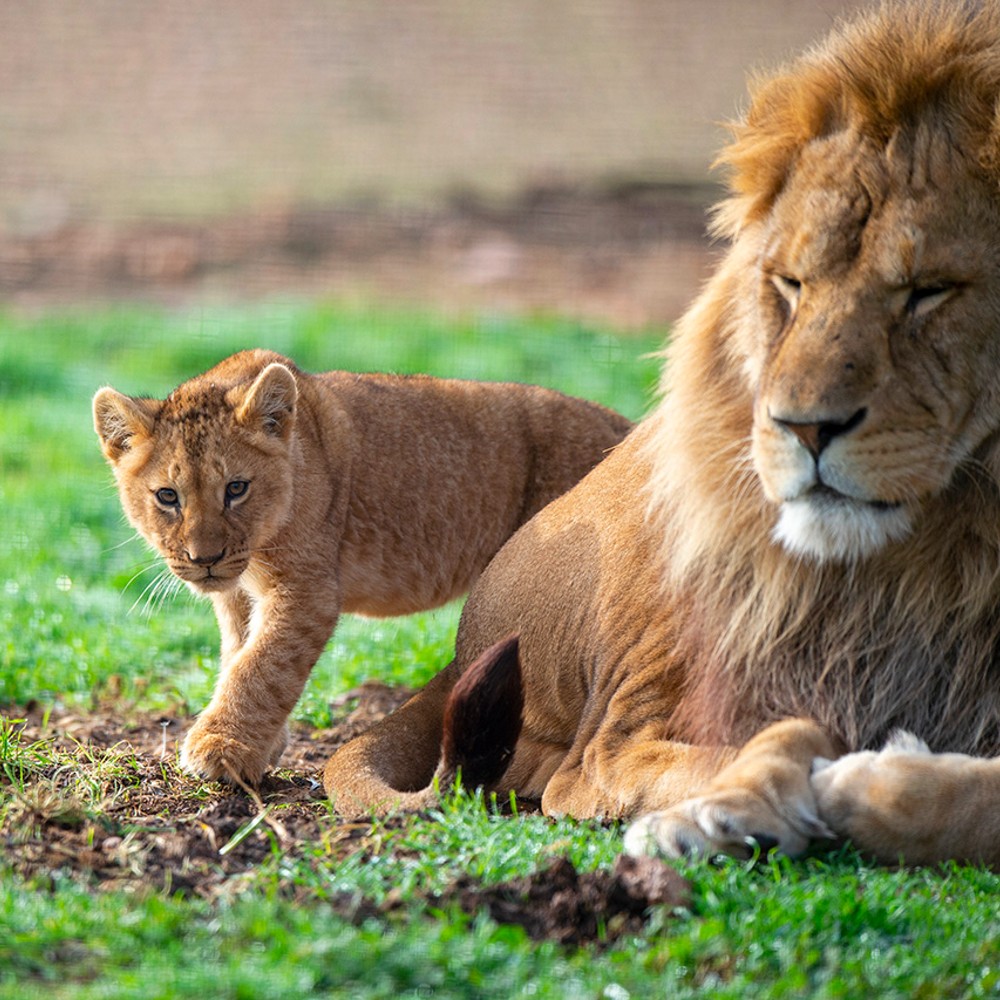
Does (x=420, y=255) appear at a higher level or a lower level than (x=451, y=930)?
higher

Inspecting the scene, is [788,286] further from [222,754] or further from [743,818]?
[222,754]

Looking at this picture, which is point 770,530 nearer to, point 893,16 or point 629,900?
point 629,900

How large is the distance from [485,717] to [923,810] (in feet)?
2.78

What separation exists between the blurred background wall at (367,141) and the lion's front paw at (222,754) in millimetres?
7512

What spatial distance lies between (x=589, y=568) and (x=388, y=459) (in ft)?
3.59

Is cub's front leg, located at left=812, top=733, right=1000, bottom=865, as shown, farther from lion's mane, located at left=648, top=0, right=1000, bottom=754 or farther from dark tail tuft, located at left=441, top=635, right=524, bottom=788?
dark tail tuft, located at left=441, top=635, right=524, bottom=788

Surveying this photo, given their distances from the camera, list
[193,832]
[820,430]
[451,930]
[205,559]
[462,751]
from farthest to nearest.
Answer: [205,559] < [462,751] < [193,832] < [820,430] < [451,930]

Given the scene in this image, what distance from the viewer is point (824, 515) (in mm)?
2625

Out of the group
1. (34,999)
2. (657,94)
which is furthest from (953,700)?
(657,94)

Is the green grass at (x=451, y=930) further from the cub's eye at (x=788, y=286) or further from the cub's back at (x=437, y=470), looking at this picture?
the cub's eye at (x=788, y=286)

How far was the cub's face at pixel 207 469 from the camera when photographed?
149 inches

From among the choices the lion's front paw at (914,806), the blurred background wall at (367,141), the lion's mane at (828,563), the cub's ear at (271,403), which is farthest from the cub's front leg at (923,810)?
the blurred background wall at (367,141)

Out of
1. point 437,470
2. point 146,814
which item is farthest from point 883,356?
point 437,470

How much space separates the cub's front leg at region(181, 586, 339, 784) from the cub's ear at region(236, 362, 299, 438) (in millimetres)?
409
